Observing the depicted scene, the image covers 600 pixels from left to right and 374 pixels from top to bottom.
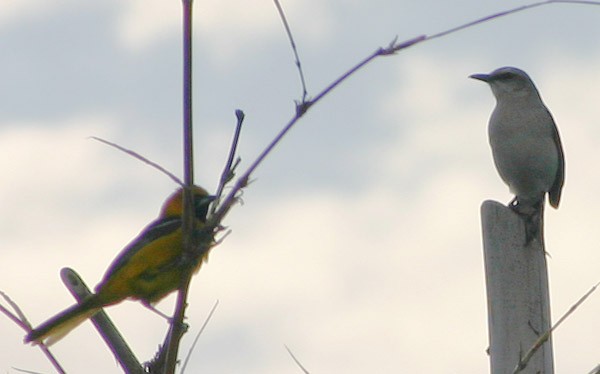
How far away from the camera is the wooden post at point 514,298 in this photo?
10.1ft

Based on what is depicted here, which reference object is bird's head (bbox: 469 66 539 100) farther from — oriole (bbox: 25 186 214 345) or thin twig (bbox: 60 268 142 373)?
thin twig (bbox: 60 268 142 373)

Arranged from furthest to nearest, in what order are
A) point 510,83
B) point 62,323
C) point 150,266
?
point 510,83 < point 150,266 < point 62,323

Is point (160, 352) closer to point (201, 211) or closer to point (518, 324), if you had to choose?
point (518, 324)

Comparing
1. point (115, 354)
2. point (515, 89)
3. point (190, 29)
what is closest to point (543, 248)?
point (115, 354)

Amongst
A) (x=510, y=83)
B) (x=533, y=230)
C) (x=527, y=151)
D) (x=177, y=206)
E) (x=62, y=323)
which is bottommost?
(x=533, y=230)

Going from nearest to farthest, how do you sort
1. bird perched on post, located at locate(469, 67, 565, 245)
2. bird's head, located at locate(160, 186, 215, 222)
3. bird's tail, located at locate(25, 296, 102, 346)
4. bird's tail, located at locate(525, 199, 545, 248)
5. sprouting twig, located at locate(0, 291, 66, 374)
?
sprouting twig, located at locate(0, 291, 66, 374) < bird's tail, located at locate(525, 199, 545, 248) < bird's tail, located at locate(25, 296, 102, 346) < bird's head, located at locate(160, 186, 215, 222) < bird perched on post, located at locate(469, 67, 565, 245)

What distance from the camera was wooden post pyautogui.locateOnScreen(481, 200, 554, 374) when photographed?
3080 millimetres

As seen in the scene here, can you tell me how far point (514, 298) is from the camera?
314 cm

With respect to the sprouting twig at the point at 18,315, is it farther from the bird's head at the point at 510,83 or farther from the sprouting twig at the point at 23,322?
the bird's head at the point at 510,83

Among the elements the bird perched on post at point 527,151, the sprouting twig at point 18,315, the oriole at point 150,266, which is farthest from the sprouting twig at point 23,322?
the bird perched on post at point 527,151

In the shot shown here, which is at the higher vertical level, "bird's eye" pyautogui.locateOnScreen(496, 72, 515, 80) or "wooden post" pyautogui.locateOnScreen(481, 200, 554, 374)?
"bird's eye" pyautogui.locateOnScreen(496, 72, 515, 80)

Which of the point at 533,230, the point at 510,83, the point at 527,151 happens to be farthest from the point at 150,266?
the point at 510,83

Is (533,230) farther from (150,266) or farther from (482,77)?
(482,77)

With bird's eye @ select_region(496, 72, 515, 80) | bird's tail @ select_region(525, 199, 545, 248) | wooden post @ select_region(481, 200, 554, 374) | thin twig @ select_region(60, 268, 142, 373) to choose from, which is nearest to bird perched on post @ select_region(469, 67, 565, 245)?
bird's eye @ select_region(496, 72, 515, 80)
